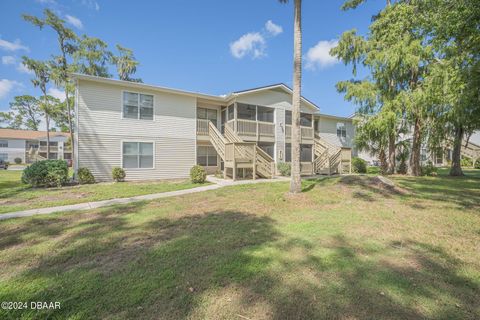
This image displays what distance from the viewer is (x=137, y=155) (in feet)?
43.3

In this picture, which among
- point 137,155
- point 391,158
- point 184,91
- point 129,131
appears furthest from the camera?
point 391,158

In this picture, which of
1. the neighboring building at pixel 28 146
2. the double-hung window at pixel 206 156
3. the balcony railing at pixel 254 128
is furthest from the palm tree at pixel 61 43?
the neighboring building at pixel 28 146

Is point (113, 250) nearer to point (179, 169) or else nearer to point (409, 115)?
point (179, 169)

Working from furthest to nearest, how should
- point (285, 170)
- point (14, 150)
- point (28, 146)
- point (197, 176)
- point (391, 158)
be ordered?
1. point (28, 146)
2. point (14, 150)
3. point (391, 158)
4. point (285, 170)
5. point (197, 176)

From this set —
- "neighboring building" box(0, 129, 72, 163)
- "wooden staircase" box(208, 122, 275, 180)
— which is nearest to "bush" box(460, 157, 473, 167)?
"wooden staircase" box(208, 122, 275, 180)

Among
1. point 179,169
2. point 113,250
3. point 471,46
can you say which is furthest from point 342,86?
point 113,250

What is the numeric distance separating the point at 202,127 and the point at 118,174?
6339 millimetres

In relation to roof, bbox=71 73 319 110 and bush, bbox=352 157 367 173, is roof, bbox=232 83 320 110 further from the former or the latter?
bush, bbox=352 157 367 173

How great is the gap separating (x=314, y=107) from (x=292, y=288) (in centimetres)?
1798

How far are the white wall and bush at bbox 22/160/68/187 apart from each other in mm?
42362

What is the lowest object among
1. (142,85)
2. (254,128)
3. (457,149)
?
(457,149)

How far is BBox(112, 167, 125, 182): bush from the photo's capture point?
12078 mm

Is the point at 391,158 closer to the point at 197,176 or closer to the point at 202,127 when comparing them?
the point at 202,127

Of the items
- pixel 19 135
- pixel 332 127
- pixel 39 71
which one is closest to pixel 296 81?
pixel 332 127
